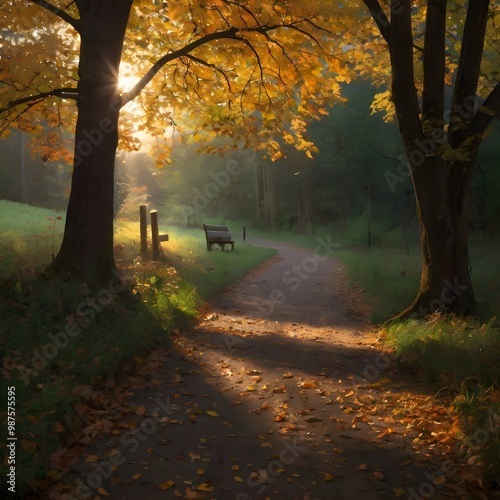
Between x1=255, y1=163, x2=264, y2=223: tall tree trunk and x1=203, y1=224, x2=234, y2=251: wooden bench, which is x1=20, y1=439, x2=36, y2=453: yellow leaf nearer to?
x1=203, y1=224, x2=234, y2=251: wooden bench

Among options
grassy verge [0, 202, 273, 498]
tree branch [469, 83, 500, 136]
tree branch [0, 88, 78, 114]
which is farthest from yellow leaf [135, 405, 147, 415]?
tree branch [469, 83, 500, 136]

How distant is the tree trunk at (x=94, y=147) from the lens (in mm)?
8281

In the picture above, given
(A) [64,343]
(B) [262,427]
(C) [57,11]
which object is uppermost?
(C) [57,11]

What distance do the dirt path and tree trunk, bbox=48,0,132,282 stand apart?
2.04m

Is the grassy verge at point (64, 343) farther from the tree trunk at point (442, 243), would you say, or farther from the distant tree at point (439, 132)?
the distant tree at point (439, 132)

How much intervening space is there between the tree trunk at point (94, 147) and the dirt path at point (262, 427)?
2035 mm

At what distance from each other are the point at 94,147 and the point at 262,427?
5543 mm

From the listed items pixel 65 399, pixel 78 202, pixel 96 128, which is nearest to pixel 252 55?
pixel 96 128

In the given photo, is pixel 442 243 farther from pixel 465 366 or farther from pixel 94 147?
pixel 94 147

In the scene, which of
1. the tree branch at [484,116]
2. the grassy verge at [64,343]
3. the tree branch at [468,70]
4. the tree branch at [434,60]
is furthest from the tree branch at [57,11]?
the tree branch at [484,116]

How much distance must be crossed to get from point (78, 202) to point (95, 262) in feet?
3.38

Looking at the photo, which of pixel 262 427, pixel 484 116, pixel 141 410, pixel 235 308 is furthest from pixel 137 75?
pixel 262 427

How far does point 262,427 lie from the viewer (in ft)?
16.9

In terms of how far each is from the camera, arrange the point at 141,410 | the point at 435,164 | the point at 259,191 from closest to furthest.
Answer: the point at 141,410
the point at 435,164
the point at 259,191
